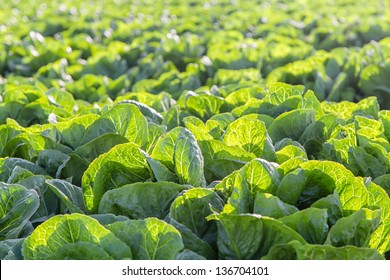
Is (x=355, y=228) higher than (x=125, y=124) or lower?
lower

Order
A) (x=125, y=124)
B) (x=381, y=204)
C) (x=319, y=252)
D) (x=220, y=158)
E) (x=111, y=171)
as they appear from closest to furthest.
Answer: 1. (x=319, y=252)
2. (x=381, y=204)
3. (x=111, y=171)
4. (x=220, y=158)
5. (x=125, y=124)

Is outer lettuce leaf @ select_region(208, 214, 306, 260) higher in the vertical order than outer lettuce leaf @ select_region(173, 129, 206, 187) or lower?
lower

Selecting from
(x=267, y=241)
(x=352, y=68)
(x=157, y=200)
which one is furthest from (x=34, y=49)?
(x=267, y=241)

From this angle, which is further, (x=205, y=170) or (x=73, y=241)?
(x=205, y=170)

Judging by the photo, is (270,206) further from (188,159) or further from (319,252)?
(188,159)

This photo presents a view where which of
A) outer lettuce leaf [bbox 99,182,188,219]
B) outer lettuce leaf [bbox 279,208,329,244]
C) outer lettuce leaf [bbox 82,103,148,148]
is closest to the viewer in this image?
outer lettuce leaf [bbox 279,208,329,244]

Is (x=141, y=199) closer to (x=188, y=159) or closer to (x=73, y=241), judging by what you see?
(x=188, y=159)

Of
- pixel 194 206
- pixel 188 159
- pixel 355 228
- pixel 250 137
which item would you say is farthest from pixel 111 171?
pixel 355 228

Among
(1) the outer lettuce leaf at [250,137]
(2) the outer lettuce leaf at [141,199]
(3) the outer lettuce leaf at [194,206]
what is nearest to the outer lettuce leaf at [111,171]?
(2) the outer lettuce leaf at [141,199]

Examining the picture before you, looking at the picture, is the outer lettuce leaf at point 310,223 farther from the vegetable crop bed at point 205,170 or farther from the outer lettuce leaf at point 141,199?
the outer lettuce leaf at point 141,199

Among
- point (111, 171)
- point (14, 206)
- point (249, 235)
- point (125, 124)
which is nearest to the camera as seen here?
point (249, 235)

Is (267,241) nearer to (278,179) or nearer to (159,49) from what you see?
(278,179)

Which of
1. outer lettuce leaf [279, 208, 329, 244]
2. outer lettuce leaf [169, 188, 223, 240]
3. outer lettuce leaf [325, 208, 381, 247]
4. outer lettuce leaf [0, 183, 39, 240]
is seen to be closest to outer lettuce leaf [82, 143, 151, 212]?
outer lettuce leaf [0, 183, 39, 240]

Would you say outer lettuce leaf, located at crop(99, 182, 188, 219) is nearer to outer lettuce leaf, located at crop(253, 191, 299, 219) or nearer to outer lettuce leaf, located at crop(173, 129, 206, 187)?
outer lettuce leaf, located at crop(173, 129, 206, 187)
